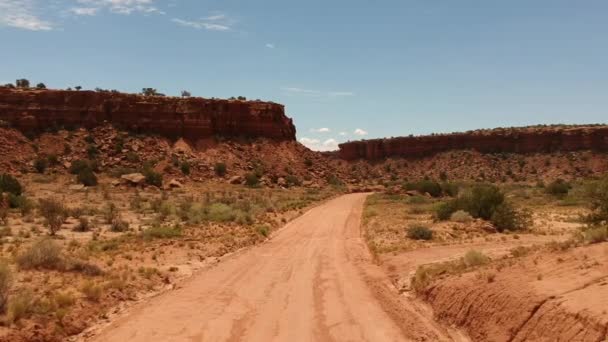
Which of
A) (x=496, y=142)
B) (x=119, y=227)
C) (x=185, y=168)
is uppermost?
(x=496, y=142)

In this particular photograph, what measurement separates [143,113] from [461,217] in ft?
179

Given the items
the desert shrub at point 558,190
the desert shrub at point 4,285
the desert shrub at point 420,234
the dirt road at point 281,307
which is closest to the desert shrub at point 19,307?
the desert shrub at point 4,285

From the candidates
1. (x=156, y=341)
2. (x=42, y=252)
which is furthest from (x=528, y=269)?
(x=42, y=252)

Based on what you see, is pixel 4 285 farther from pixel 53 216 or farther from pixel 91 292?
pixel 53 216

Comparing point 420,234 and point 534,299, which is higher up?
point 534,299

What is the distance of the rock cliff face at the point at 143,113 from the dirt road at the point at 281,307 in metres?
57.6

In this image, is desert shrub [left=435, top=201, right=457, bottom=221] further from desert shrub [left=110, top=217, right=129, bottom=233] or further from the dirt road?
desert shrub [left=110, top=217, right=129, bottom=233]

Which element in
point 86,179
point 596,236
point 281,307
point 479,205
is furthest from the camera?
point 86,179

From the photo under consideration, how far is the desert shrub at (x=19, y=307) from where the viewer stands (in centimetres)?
1105

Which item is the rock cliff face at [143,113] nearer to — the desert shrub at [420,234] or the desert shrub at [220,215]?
the desert shrub at [220,215]

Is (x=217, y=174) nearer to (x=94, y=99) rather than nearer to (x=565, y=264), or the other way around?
(x=94, y=99)

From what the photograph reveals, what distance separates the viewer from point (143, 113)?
249 feet

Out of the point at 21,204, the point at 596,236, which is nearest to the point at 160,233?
the point at 21,204

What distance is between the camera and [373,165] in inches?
5069
